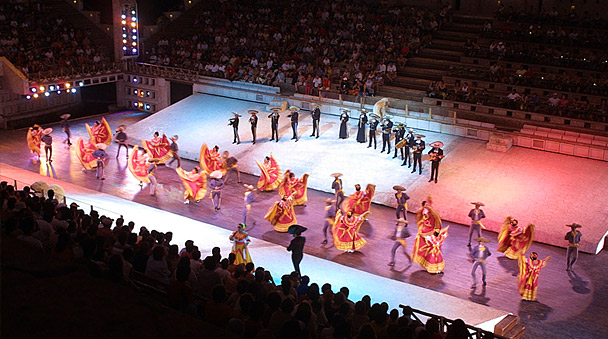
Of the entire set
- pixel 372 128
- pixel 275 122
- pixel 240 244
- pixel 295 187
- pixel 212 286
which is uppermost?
pixel 212 286

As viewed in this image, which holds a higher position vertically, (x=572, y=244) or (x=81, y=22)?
(x=81, y=22)

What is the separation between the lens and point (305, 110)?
27.3 meters

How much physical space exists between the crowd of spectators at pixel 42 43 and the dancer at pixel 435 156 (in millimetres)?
16416

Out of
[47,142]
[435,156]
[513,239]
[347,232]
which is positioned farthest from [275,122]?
[513,239]

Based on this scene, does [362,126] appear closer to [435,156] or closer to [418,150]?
[418,150]

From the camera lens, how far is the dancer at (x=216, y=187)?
59.5 ft

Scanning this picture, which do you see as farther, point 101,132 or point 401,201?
point 101,132

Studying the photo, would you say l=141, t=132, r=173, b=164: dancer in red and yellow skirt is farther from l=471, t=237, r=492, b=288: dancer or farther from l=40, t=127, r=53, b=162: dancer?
l=471, t=237, r=492, b=288: dancer

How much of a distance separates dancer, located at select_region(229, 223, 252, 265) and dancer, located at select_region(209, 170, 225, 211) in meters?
4.65

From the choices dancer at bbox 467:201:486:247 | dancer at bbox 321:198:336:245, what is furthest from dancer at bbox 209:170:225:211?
dancer at bbox 467:201:486:247

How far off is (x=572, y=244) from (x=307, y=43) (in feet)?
60.3

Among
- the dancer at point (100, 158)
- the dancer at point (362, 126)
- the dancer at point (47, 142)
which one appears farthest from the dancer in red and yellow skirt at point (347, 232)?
the dancer at point (47, 142)

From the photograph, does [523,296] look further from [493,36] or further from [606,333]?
[493,36]

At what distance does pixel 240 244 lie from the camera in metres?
13.6
